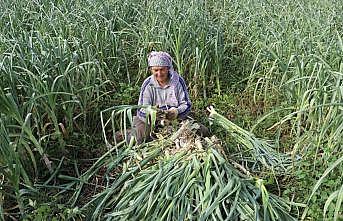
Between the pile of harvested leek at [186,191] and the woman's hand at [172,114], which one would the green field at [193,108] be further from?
the woman's hand at [172,114]

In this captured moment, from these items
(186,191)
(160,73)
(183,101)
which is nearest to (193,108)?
(183,101)

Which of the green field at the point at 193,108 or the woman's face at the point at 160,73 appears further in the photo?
the woman's face at the point at 160,73

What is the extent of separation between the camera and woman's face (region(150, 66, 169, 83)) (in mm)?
2615

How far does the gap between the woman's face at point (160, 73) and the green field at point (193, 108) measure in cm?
34

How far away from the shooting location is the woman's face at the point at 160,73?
2.62m

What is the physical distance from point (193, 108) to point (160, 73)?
0.57m

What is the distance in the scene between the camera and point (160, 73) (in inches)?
104

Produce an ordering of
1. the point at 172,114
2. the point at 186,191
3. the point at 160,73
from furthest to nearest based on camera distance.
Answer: the point at 160,73 < the point at 172,114 < the point at 186,191

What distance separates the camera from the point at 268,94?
298cm

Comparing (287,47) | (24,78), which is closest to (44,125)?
(24,78)

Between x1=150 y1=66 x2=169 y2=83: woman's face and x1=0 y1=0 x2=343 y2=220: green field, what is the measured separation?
336 mm

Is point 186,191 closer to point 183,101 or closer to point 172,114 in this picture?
point 172,114

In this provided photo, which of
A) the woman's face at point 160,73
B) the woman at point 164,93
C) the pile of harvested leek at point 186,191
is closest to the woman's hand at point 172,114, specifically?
the woman at point 164,93

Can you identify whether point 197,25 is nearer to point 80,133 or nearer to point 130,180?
point 80,133
